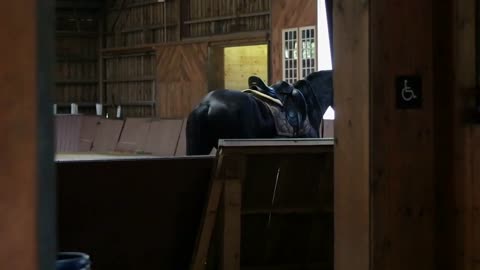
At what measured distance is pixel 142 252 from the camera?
5.07 meters

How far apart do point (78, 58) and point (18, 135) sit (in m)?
21.7

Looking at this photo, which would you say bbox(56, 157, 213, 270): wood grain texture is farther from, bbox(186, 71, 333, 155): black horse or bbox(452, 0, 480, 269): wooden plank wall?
bbox(186, 71, 333, 155): black horse

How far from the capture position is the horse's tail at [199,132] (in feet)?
29.0

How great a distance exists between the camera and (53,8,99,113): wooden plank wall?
881 inches

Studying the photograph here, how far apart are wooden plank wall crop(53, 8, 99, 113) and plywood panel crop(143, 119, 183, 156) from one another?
8290mm

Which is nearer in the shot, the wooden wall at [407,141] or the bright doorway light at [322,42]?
the wooden wall at [407,141]

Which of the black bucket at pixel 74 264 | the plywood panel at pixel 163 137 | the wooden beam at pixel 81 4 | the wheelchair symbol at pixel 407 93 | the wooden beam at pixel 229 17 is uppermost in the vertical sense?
the wooden beam at pixel 81 4

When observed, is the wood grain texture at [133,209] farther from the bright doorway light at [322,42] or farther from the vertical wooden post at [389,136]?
the bright doorway light at [322,42]

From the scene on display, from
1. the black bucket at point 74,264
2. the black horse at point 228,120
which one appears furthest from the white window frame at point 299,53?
the black bucket at point 74,264

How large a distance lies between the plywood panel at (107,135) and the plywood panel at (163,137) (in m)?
1.45

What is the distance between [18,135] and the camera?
51.9 inches

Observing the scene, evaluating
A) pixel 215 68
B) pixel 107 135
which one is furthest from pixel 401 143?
pixel 215 68

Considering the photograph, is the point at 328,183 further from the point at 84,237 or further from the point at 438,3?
the point at 438,3

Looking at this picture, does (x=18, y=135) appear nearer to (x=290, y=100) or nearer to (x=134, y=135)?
(x=290, y=100)
